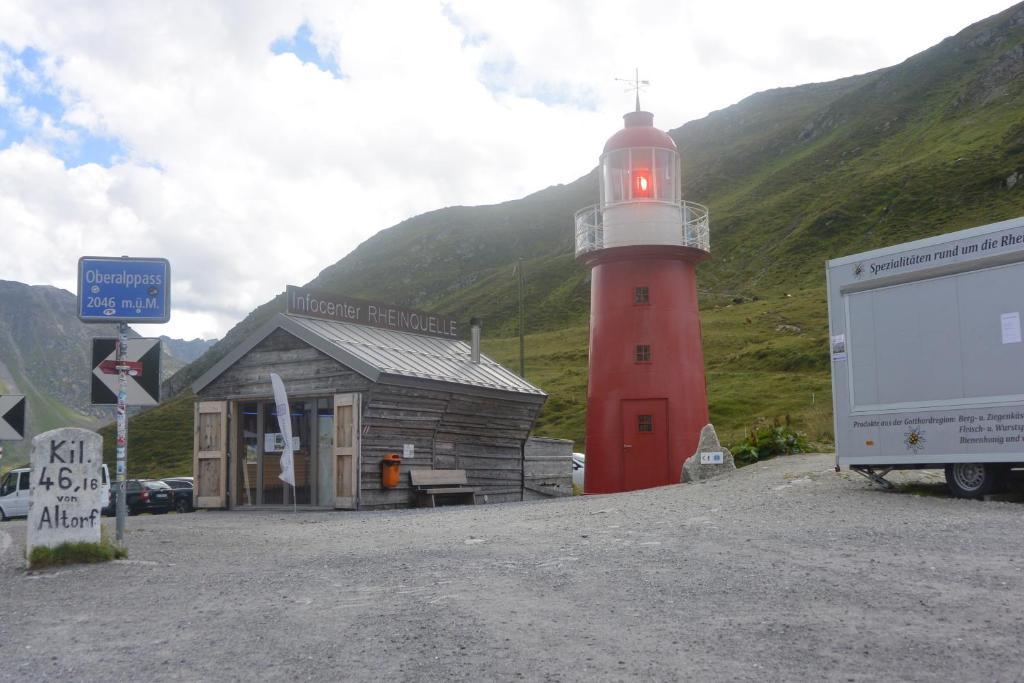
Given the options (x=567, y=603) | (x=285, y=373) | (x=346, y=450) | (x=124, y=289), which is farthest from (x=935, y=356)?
(x=285, y=373)

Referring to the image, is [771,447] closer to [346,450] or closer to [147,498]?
[346,450]

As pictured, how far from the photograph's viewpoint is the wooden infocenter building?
752 inches

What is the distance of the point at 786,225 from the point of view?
10425 cm

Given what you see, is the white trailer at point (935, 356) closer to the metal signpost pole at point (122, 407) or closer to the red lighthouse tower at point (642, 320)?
the red lighthouse tower at point (642, 320)

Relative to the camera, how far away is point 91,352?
10758 millimetres

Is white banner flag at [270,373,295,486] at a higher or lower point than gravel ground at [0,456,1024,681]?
higher

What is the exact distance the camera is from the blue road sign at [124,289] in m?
10.7

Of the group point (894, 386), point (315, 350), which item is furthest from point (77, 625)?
point (315, 350)

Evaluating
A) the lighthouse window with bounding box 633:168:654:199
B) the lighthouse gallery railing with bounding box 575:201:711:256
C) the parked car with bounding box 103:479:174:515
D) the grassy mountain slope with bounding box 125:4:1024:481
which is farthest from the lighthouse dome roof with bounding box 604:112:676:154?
the parked car with bounding box 103:479:174:515

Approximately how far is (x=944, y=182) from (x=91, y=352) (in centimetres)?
9534

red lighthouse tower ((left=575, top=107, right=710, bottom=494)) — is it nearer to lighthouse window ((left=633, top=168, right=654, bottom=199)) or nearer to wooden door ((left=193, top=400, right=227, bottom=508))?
lighthouse window ((left=633, top=168, right=654, bottom=199))

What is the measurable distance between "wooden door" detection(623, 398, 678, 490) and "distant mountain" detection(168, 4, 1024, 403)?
140ft

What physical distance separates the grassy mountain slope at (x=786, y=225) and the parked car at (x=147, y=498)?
18796mm

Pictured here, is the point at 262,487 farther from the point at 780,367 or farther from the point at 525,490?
the point at 780,367
